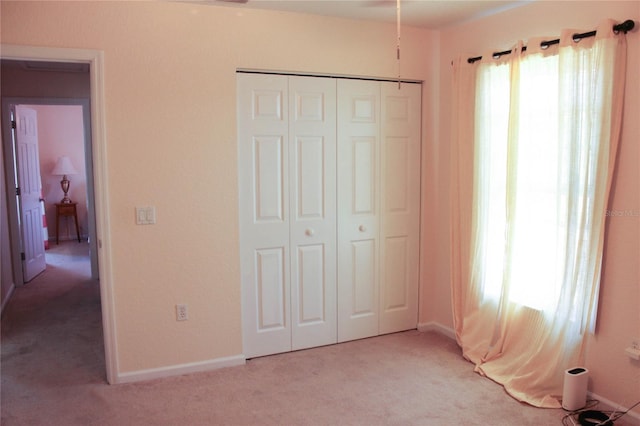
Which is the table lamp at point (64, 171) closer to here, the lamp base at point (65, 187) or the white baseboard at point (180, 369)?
the lamp base at point (65, 187)

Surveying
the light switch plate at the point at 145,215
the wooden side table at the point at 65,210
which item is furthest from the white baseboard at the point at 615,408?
the wooden side table at the point at 65,210

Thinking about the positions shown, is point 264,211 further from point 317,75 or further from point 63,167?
point 63,167

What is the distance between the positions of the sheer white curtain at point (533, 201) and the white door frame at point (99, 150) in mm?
2382

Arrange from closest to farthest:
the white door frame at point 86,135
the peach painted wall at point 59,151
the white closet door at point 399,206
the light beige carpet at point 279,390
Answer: the light beige carpet at point 279,390 < the white closet door at point 399,206 < the white door frame at point 86,135 < the peach painted wall at point 59,151

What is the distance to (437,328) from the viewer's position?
13.0ft

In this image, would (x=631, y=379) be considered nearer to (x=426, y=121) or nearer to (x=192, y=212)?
(x=426, y=121)

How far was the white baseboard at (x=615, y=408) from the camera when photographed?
99.9 inches

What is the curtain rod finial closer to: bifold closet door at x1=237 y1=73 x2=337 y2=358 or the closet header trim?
the closet header trim

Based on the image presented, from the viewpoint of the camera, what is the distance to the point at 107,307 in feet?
9.87

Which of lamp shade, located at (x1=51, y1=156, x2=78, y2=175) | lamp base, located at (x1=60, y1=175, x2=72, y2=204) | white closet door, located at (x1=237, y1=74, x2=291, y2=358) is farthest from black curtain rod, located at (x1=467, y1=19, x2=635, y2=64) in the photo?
lamp base, located at (x1=60, y1=175, x2=72, y2=204)

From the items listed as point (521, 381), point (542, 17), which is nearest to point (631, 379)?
point (521, 381)

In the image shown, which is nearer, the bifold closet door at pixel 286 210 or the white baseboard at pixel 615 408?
the white baseboard at pixel 615 408

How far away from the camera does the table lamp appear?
7.60 m

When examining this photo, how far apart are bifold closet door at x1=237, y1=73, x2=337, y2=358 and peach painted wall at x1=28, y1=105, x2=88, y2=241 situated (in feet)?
18.6
